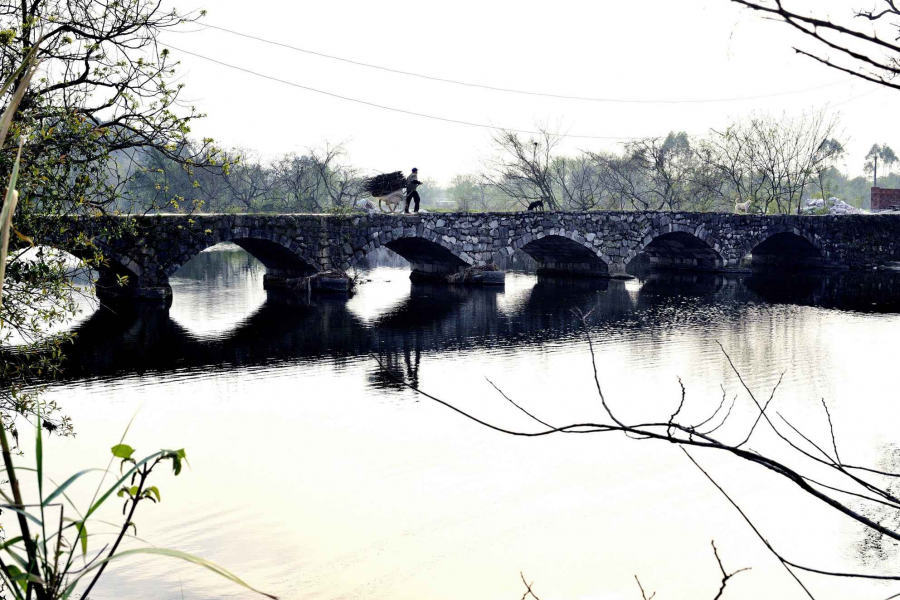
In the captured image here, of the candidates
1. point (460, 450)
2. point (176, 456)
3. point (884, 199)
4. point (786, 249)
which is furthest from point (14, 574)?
point (884, 199)

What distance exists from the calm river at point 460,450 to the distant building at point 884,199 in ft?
80.8

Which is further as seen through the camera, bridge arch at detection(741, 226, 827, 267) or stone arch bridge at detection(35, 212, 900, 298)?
bridge arch at detection(741, 226, 827, 267)

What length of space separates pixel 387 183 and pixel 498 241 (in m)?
4.28

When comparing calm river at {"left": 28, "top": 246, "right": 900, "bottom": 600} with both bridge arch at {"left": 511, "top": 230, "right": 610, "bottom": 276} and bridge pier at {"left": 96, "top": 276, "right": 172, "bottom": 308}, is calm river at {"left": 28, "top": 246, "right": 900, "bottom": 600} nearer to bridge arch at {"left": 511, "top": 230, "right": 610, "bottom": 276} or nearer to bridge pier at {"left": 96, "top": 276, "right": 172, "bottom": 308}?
bridge pier at {"left": 96, "top": 276, "right": 172, "bottom": 308}

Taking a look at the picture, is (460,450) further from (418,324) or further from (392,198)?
(392,198)

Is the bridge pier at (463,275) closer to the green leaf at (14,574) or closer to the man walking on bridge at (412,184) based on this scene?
the man walking on bridge at (412,184)

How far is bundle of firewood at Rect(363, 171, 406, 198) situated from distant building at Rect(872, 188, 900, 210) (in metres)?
27.9

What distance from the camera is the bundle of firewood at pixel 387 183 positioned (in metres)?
23.9

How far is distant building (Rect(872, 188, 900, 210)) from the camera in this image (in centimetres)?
4072

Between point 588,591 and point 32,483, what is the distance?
17.7ft

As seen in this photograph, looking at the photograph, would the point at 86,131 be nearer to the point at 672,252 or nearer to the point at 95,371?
the point at 95,371

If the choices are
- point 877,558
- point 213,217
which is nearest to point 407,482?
point 877,558

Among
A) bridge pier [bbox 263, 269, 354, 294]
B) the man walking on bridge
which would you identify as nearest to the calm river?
bridge pier [bbox 263, 269, 354, 294]

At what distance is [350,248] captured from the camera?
23953 millimetres
